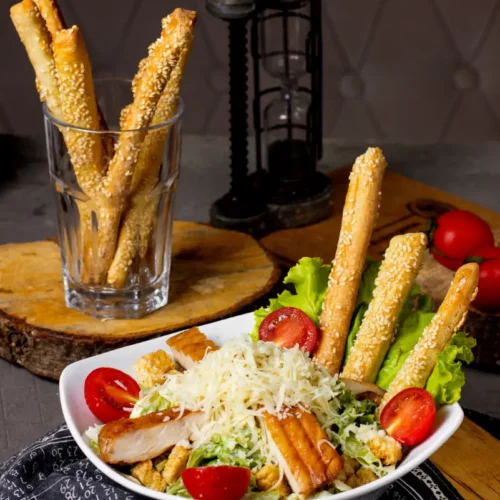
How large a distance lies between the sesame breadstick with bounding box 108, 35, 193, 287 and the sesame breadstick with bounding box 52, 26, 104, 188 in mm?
77

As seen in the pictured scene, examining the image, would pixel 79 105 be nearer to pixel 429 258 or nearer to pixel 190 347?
pixel 190 347

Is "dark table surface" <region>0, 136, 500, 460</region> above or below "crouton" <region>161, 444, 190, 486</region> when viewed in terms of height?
below

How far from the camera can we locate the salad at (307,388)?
1.23 metres

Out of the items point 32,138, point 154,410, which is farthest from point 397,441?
point 32,138

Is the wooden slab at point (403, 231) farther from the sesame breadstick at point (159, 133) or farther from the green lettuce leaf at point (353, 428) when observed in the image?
the green lettuce leaf at point (353, 428)

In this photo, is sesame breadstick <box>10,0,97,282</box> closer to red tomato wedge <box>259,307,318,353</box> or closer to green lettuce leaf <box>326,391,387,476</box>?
red tomato wedge <box>259,307,318,353</box>

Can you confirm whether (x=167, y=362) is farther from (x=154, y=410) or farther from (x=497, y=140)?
(x=497, y=140)

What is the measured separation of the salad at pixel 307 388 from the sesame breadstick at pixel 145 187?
0.35 meters

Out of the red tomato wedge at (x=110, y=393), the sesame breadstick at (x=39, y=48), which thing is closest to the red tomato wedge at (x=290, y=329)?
the red tomato wedge at (x=110, y=393)

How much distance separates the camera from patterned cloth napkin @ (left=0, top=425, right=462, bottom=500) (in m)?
1.38

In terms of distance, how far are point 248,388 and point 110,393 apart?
0.76 feet

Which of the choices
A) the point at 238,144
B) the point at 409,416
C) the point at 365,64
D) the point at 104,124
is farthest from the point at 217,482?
the point at 365,64

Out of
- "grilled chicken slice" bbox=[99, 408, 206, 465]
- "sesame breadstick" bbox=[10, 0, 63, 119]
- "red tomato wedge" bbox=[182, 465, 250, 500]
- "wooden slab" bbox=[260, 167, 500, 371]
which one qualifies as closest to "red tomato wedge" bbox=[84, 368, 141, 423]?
"grilled chicken slice" bbox=[99, 408, 206, 465]

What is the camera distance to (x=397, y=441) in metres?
1.30
